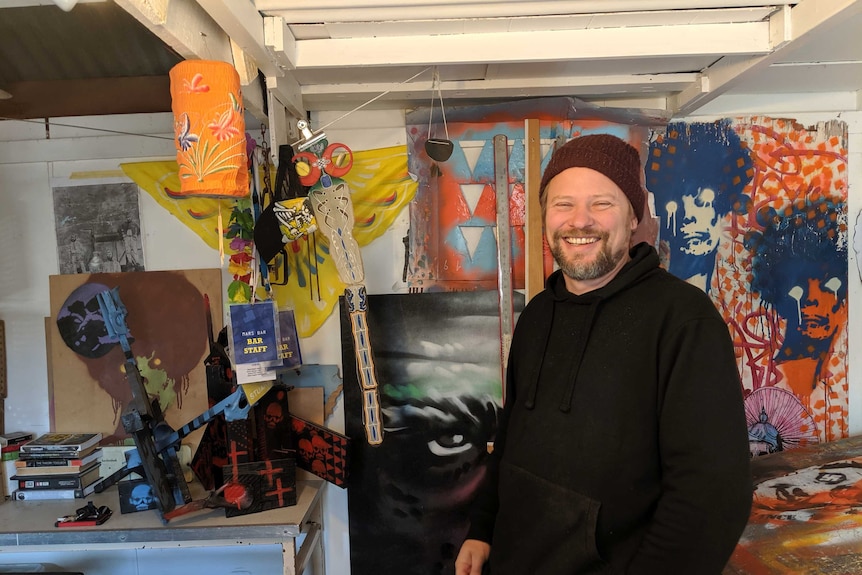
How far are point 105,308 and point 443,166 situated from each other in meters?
1.23

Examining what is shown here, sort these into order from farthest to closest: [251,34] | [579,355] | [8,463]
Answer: [8,463] < [251,34] < [579,355]

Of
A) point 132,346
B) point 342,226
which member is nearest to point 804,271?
point 342,226

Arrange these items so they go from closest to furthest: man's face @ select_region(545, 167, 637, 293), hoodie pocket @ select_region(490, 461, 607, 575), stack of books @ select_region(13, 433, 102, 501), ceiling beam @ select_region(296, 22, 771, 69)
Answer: hoodie pocket @ select_region(490, 461, 607, 575) < man's face @ select_region(545, 167, 637, 293) < ceiling beam @ select_region(296, 22, 771, 69) < stack of books @ select_region(13, 433, 102, 501)

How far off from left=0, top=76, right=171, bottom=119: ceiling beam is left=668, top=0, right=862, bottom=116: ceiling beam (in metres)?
1.73

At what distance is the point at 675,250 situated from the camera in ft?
6.77

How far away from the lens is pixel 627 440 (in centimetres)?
101

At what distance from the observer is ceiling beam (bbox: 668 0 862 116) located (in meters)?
1.21

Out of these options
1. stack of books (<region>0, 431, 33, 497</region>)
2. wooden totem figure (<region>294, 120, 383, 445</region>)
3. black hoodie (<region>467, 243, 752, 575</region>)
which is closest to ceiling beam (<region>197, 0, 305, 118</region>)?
wooden totem figure (<region>294, 120, 383, 445</region>)

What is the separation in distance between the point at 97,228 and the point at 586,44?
1814 millimetres

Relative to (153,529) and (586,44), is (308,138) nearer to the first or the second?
(586,44)

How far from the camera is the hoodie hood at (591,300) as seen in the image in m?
1.08

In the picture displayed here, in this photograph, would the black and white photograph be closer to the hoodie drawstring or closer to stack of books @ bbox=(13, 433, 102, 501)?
stack of books @ bbox=(13, 433, 102, 501)

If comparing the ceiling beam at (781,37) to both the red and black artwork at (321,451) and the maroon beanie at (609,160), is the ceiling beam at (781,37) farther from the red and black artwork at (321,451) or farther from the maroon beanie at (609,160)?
the red and black artwork at (321,451)

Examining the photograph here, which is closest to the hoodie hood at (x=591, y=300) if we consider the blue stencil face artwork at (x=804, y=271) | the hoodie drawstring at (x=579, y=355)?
the hoodie drawstring at (x=579, y=355)
